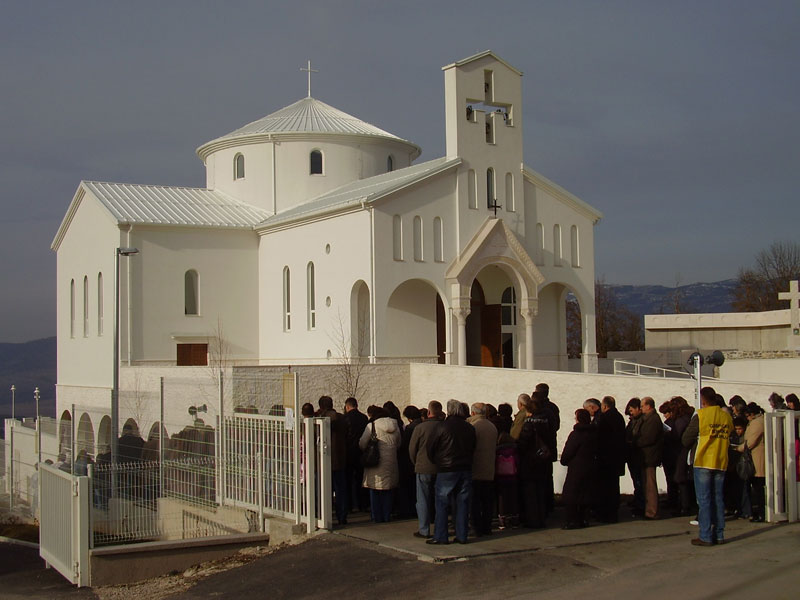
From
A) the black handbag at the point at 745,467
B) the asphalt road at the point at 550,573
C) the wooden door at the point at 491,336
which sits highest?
the wooden door at the point at 491,336

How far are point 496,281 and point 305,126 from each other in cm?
1073

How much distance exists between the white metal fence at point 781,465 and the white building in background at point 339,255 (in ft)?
53.7

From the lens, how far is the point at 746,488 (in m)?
13.9

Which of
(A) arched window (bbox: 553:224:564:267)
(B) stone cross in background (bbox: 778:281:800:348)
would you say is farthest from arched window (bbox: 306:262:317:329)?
(B) stone cross in background (bbox: 778:281:800:348)

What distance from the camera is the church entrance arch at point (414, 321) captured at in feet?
100.0

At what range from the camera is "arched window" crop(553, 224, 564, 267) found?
33.8 metres

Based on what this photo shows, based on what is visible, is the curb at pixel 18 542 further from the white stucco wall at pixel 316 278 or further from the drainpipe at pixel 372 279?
the white stucco wall at pixel 316 278

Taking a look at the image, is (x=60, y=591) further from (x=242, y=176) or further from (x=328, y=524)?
(x=242, y=176)

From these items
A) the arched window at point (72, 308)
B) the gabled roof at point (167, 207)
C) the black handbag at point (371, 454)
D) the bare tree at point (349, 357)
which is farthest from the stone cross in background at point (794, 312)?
the arched window at point (72, 308)

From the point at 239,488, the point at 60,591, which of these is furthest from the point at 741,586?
the point at 60,591

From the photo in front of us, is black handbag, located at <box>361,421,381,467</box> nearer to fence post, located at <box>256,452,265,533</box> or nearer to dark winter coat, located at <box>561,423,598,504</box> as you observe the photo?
fence post, located at <box>256,452,265,533</box>

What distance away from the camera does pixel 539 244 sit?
3356cm

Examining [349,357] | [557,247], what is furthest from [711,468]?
[557,247]

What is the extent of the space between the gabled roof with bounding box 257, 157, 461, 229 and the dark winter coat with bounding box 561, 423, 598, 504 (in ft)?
54.2
